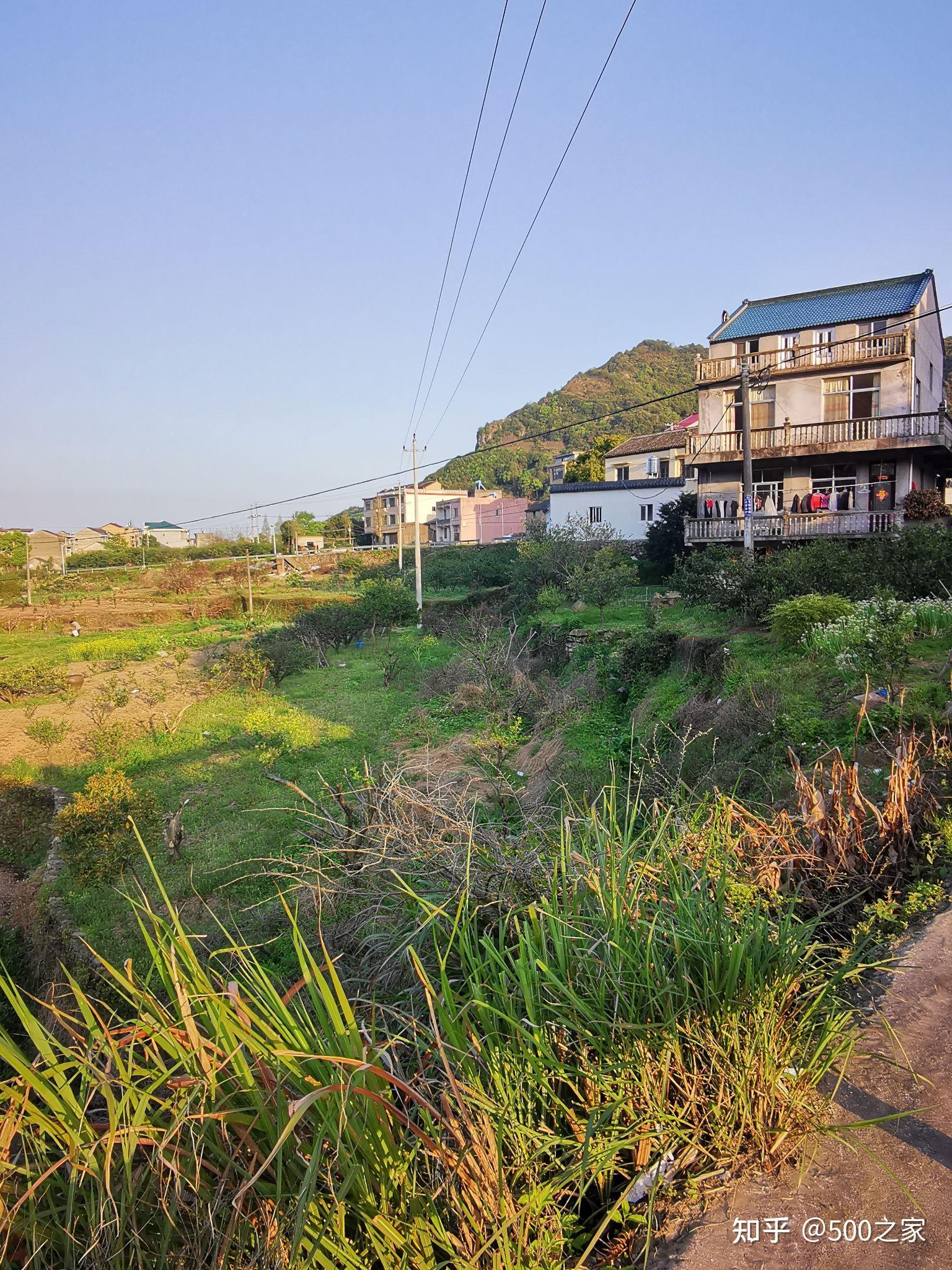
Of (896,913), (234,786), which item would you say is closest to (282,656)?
(234,786)

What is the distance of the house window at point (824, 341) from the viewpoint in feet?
77.3

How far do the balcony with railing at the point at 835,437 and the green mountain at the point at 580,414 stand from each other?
42658mm

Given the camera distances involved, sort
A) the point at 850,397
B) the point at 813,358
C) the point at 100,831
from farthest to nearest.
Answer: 1. the point at 813,358
2. the point at 850,397
3. the point at 100,831

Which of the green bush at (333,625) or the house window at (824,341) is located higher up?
the house window at (824,341)

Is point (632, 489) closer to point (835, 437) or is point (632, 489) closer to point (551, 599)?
point (835, 437)

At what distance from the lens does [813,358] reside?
Result: 23812 mm

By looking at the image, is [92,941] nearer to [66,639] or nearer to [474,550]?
[66,639]

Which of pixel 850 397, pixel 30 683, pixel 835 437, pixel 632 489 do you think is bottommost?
pixel 30 683

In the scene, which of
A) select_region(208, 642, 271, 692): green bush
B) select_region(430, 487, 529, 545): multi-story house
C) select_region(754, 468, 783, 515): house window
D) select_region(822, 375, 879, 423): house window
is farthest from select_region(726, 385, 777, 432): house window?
select_region(430, 487, 529, 545): multi-story house

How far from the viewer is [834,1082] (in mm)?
2803

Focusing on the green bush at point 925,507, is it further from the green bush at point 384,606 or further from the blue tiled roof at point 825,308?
the green bush at point 384,606

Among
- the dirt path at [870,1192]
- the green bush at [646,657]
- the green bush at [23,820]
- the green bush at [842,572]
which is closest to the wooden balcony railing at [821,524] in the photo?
the green bush at [842,572]

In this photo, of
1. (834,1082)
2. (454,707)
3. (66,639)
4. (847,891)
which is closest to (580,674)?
(454,707)

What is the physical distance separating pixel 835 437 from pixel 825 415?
199 cm
